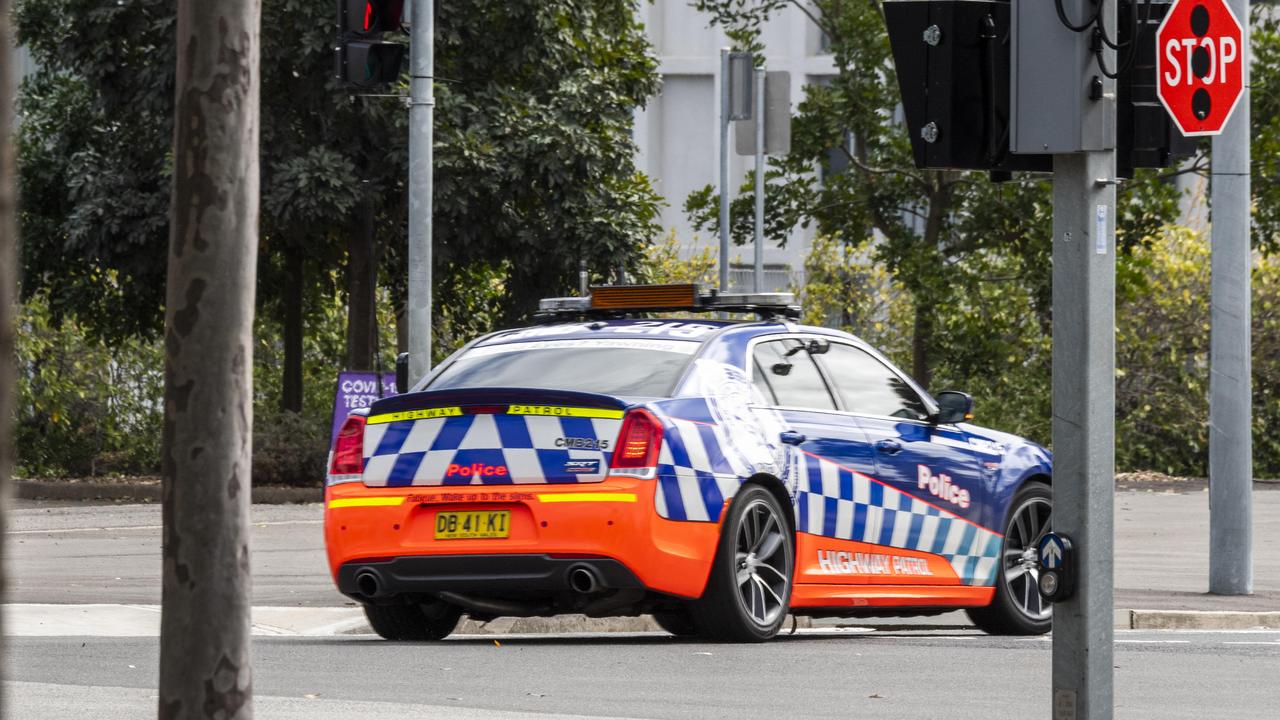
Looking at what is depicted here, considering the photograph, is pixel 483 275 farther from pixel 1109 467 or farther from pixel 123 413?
pixel 1109 467

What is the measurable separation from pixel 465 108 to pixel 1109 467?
63.3 ft

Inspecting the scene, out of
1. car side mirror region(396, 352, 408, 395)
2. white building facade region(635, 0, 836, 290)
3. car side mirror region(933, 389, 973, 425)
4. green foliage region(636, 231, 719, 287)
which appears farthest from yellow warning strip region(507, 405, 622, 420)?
white building facade region(635, 0, 836, 290)

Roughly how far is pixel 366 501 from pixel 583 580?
1151 millimetres

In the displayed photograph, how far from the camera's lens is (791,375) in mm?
10297

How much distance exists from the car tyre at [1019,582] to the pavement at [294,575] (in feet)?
1.89

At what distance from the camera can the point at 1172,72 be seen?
→ 8.11 metres

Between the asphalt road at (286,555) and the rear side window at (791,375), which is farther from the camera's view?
the asphalt road at (286,555)

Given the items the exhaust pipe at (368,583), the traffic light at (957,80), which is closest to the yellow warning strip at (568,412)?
the exhaust pipe at (368,583)

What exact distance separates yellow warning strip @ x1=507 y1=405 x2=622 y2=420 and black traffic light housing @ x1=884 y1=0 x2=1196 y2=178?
3289 millimetres

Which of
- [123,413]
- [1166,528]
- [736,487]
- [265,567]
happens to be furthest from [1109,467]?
[123,413]

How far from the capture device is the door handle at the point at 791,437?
32.4ft

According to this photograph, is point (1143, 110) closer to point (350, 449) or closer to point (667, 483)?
point (667, 483)

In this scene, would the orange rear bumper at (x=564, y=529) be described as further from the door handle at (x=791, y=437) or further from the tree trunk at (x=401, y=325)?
the tree trunk at (x=401, y=325)

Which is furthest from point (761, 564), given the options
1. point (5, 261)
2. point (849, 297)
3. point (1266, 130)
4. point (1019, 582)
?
point (849, 297)
